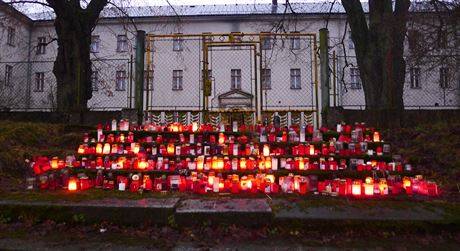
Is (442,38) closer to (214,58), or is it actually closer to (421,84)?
(421,84)

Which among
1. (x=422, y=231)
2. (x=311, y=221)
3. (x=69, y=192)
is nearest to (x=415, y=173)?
(x=422, y=231)

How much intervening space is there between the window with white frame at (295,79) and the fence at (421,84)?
4099mm

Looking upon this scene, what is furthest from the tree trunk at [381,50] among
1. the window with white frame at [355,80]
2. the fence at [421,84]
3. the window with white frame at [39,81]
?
the window with white frame at [355,80]

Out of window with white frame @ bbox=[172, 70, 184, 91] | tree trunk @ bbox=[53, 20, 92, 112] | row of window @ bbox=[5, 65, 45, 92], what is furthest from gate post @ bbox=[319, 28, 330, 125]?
window with white frame @ bbox=[172, 70, 184, 91]

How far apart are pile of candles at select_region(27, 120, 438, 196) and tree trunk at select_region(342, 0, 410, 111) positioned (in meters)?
2.17

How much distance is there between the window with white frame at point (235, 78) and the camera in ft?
83.9

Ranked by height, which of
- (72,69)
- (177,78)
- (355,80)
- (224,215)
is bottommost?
(224,215)

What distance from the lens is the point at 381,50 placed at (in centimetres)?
854

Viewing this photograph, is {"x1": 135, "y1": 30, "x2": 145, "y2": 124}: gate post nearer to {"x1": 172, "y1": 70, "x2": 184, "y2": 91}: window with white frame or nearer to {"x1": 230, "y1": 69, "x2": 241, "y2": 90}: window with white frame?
{"x1": 230, "y1": 69, "x2": 241, "y2": 90}: window with white frame

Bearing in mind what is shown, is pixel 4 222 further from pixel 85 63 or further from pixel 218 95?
pixel 218 95

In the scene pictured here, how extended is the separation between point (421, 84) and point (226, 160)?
1720 centimetres

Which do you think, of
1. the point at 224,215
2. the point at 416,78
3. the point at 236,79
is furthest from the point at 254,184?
the point at 236,79

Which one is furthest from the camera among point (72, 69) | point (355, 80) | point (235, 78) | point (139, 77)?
point (235, 78)

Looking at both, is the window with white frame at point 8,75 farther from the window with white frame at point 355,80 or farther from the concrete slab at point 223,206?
the window with white frame at point 355,80
